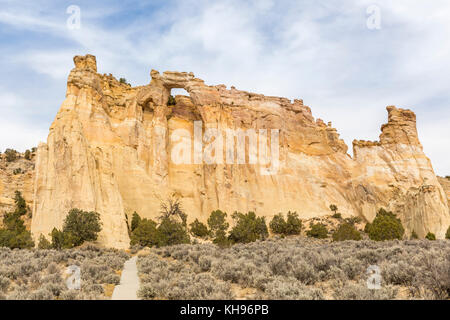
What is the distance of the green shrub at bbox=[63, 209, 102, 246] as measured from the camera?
95.7 ft

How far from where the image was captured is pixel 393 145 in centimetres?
5434

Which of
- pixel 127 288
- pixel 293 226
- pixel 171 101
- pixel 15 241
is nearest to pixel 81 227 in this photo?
pixel 15 241

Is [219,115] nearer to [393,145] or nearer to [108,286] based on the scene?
[393,145]

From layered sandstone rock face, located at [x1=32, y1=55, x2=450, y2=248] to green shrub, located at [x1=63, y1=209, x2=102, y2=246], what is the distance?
4.02m

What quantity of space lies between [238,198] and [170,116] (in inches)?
622

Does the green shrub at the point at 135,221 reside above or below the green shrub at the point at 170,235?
above

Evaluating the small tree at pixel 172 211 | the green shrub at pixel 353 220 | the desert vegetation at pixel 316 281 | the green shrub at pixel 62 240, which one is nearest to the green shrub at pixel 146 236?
the green shrub at pixel 62 240

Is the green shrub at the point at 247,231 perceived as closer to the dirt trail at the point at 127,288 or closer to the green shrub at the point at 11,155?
the dirt trail at the point at 127,288

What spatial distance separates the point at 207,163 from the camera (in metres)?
50.5

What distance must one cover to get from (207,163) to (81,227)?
23.3m

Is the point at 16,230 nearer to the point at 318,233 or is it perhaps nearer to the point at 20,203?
the point at 20,203

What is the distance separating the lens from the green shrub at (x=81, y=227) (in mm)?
29173

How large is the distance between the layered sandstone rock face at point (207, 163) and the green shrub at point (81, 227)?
13.2 feet
